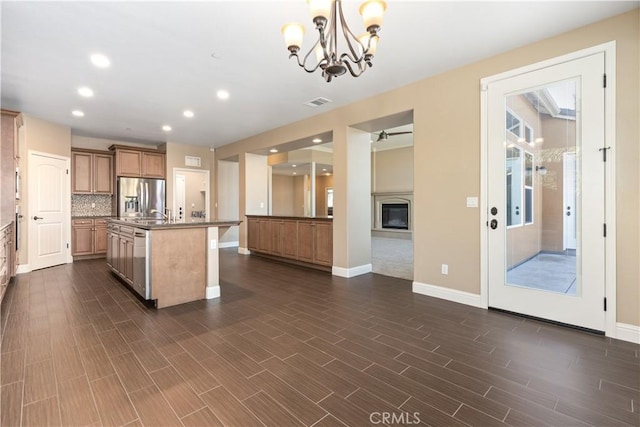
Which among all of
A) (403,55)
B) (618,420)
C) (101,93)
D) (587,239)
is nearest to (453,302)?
(587,239)

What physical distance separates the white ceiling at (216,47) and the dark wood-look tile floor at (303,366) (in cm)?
279

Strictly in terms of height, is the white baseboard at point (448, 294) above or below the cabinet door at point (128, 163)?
below

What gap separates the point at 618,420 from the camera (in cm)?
161

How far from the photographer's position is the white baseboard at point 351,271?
16.0 ft

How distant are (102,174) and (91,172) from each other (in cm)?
21

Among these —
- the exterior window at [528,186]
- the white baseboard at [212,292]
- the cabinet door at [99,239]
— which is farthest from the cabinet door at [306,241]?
the cabinet door at [99,239]

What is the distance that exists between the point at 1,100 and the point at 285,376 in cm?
596

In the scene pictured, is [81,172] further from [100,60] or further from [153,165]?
[100,60]

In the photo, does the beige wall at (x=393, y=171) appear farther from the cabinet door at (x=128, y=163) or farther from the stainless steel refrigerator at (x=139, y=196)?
the cabinet door at (x=128, y=163)

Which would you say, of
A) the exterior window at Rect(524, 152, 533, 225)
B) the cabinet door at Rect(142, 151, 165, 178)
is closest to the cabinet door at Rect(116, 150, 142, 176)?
the cabinet door at Rect(142, 151, 165, 178)

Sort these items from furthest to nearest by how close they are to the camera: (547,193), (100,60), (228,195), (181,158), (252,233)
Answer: (228,195) → (181,158) → (252,233) → (100,60) → (547,193)

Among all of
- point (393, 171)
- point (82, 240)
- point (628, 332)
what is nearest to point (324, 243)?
point (628, 332)

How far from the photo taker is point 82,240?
247 inches

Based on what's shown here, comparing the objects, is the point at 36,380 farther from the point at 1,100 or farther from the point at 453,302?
the point at 1,100
